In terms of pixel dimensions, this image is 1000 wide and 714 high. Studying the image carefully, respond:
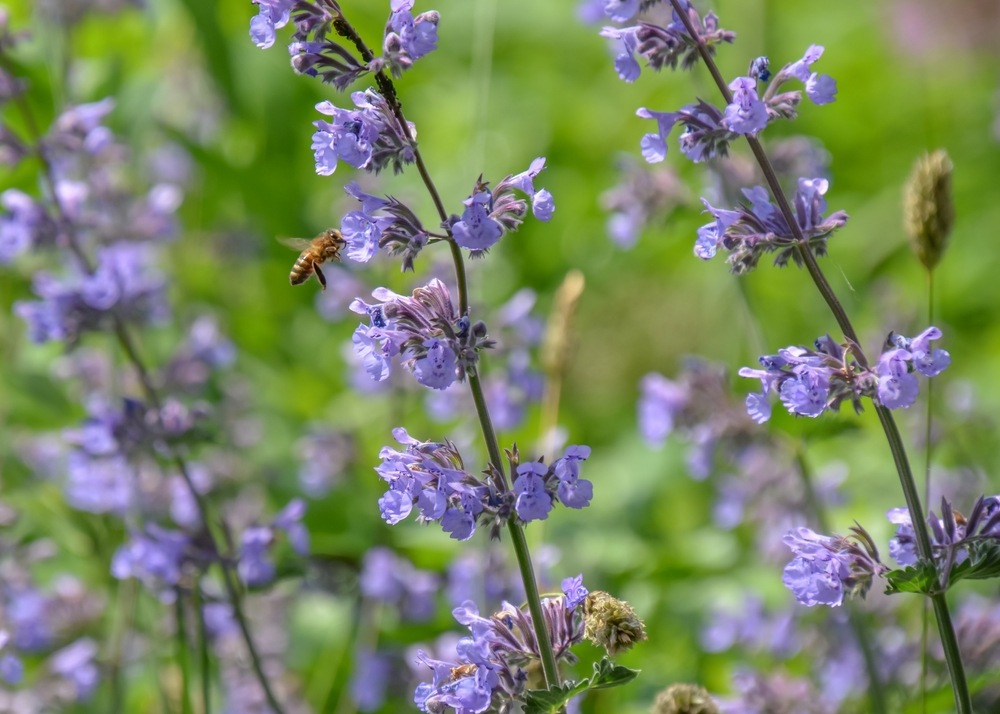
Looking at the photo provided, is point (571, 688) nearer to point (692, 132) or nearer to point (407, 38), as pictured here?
point (692, 132)

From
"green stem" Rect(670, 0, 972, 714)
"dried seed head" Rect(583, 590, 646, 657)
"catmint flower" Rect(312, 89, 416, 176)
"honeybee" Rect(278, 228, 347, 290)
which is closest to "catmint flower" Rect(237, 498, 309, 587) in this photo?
"honeybee" Rect(278, 228, 347, 290)

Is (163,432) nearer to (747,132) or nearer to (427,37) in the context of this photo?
(427,37)

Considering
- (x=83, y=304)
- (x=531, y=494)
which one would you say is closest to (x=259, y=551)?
(x=83, y=304)

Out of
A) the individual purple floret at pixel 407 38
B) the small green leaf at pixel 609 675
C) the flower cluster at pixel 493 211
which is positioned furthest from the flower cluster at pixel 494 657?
the individual purple floret at pixel 407 38

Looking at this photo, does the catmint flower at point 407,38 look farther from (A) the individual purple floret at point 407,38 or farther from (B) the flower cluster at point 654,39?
(B) the flower cluster at point 654,39

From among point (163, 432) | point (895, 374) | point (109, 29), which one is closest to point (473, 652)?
point (895, 374)
